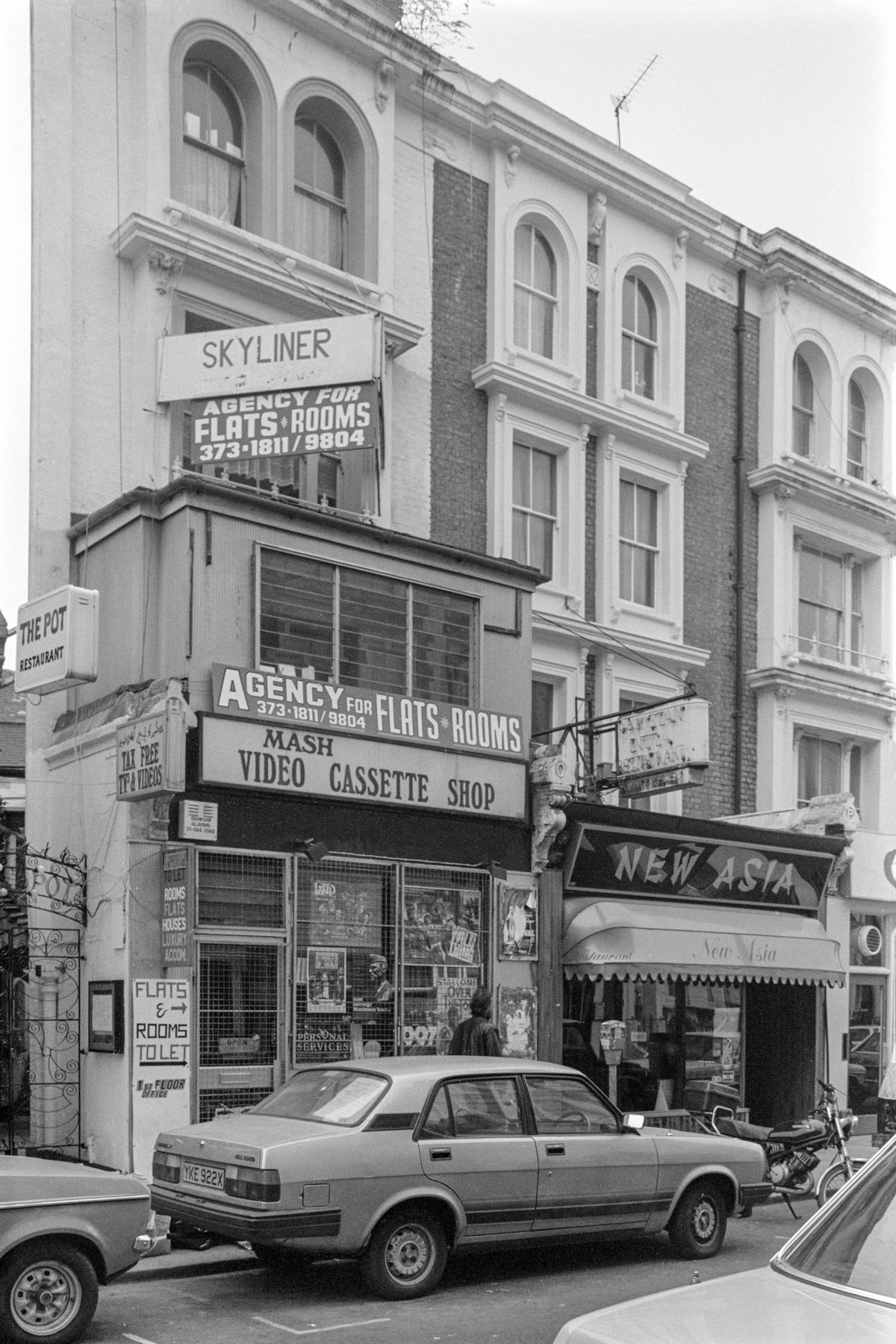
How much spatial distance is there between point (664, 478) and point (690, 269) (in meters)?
3.53

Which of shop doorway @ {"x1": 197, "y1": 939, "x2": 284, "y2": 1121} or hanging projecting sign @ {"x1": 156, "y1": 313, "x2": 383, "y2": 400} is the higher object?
hanging projecting sign @ {"x1": 156, "y1": 313, "x2": 383, "y2": 400}

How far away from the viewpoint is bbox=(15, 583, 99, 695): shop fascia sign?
1361cm

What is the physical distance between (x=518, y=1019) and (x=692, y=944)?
2503mm

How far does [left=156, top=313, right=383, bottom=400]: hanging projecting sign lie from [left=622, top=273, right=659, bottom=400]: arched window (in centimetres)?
677

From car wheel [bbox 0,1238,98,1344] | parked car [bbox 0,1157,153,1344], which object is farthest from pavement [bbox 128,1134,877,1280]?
car wheel [bbox 0,1238,98,1344]

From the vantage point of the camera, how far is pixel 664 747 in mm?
17250

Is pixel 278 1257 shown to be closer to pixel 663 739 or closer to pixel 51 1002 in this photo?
pixel 51 1002

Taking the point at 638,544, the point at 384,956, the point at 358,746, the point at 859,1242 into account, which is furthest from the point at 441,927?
the point at 859,1242

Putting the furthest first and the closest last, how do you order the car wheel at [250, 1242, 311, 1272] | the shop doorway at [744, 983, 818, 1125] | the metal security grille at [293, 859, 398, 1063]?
the shop doorway at [744, 983, 818, 1125]
the metal security grille at [293, 859, 398, 1063]
the car wheel at [250, 1242, 311, 1272]

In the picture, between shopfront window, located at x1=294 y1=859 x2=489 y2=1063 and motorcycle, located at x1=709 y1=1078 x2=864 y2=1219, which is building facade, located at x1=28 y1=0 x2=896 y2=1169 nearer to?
shopfront window, located at x1=294 y1=859 x2=489 y2=1063

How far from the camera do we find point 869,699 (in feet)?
76.9

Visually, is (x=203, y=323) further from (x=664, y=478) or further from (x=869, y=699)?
(x=869, y=699)

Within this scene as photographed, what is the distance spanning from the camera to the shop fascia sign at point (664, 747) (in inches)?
669

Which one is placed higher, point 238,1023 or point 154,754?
point 154,754
